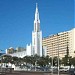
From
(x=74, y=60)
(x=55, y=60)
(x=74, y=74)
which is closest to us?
(x=74, y=74)

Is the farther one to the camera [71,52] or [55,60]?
[71,52]

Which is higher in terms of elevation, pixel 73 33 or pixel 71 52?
pixel 73 33

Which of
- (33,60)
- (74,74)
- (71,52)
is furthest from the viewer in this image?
(71,52)

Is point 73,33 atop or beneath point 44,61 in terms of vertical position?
atop

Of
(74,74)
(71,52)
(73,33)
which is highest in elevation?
(73,33)

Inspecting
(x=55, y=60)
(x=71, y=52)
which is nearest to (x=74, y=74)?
(x=55, y=60)

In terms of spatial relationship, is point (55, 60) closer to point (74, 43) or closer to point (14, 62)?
point (14, 62)

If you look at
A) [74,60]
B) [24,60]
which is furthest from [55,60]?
[24,60]

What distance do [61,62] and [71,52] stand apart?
189 feet

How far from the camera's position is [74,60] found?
121500 mm

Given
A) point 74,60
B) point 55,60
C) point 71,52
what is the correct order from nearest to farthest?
point 74,60, point 55,60, point 71,52

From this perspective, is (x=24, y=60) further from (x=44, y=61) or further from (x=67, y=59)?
(x=67, y=59)

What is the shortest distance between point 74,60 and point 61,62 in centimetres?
1549

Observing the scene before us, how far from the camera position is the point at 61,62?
447 feet
